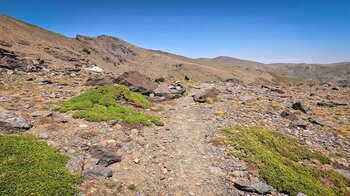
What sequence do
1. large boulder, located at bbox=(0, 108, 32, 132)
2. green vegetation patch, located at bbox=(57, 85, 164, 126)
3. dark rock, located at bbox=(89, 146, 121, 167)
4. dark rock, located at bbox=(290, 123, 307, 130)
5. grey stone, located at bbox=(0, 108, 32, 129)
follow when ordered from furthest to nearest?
dark rock, located at bbox=(290, 123, 307, 130) < green vegetation patch, located at bbox=(57, 85, 164, 126) < grey stone, located at bbox=(0, 108, 32, 129) < large boulder, located at bbox=(0, 108, 32, 132) < dark rock, located at bbox=(89, 146, 121, 167)

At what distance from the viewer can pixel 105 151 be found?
1087 cm

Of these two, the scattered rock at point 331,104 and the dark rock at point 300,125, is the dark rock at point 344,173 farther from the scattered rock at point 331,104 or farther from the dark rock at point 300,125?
the scattered rock at point 331,104

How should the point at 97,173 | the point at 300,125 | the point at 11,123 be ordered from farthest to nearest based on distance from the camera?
1. the point at 300,125
2. the point at 11,123
3. the point at 97,173

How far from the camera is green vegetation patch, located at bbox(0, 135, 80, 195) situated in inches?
298

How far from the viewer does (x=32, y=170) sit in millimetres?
8375

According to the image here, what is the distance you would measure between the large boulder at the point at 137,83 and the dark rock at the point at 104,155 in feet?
39.8

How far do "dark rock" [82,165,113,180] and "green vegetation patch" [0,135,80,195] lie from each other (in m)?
0.46

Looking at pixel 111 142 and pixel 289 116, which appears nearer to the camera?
pixel 111 142

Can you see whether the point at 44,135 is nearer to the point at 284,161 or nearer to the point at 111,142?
the point at 111,142

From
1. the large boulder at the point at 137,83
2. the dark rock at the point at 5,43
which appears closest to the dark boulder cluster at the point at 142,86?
the large boulder at the point at 137,83

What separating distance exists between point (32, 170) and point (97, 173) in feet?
7.64

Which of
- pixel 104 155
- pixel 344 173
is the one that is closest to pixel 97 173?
pixel 104 155

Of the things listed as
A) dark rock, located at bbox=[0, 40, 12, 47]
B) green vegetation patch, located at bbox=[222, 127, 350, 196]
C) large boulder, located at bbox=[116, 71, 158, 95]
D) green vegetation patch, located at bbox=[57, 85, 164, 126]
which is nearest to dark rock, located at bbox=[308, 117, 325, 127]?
green vegetation patch, located at bbox=[222, 127, 350, 196]

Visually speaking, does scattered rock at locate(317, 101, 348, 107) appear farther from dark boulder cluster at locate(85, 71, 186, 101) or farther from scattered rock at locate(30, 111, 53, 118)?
scattered rock at locate(30, 111, 53, 118)
